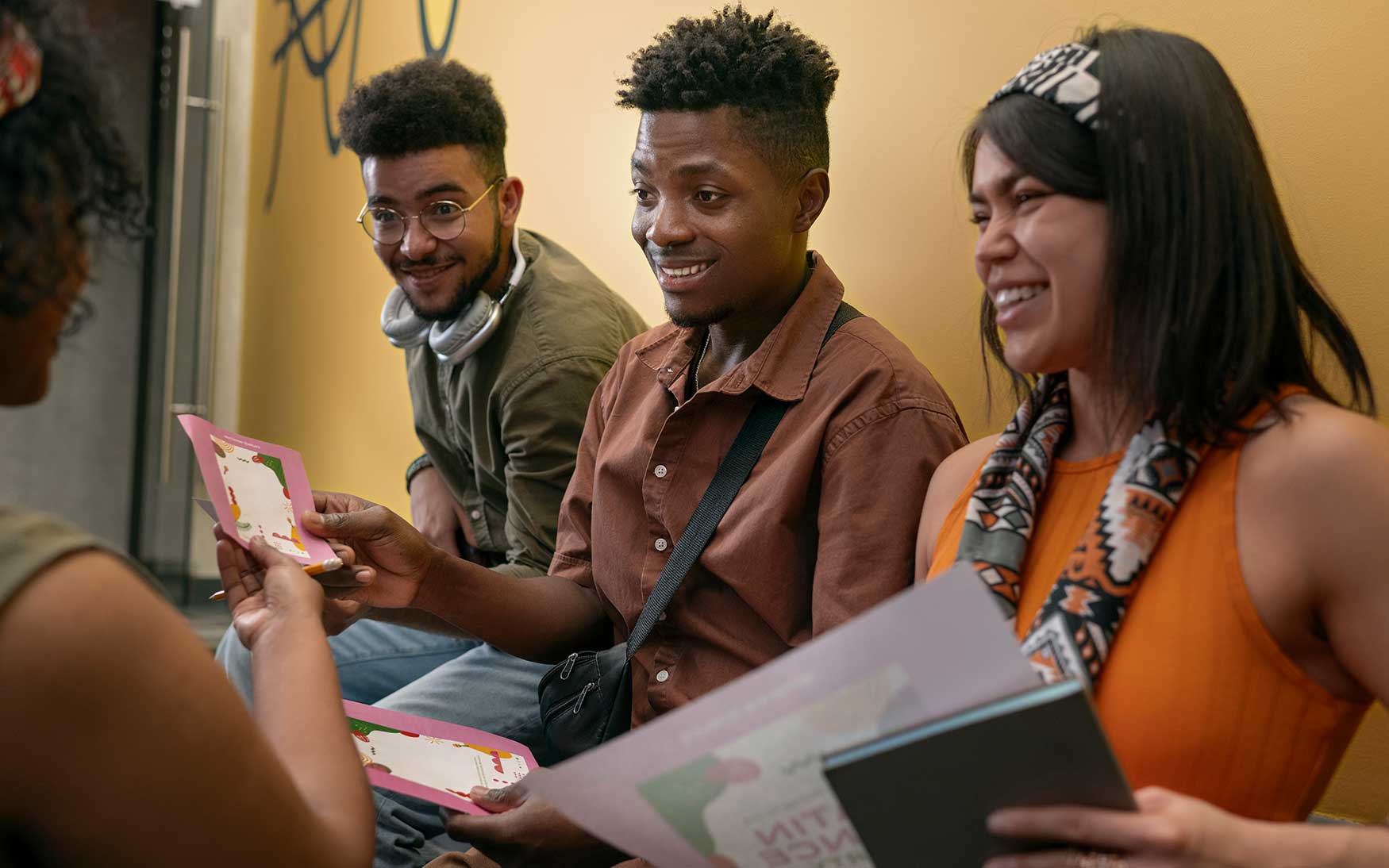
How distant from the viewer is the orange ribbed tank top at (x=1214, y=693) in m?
1.08

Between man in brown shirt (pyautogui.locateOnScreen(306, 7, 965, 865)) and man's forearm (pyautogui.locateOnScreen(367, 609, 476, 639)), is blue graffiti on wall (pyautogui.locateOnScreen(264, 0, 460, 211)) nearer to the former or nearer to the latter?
man in brown shirt (pyautogui.locateOnScreen(306, 7, 965, 865))

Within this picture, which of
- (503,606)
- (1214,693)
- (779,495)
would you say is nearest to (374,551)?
(503,606)

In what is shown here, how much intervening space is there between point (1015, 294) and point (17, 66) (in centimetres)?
92

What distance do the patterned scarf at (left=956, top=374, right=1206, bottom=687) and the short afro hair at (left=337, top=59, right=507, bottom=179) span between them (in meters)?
1.76

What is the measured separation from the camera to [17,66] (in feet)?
2.93

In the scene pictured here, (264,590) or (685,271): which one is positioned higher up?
(685,271)

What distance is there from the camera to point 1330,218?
1522mm

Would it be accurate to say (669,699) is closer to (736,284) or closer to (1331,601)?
(736,284)

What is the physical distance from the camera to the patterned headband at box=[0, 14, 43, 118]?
88 cm

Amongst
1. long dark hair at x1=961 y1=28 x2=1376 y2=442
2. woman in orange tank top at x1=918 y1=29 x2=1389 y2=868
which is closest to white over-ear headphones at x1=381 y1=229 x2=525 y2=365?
woman in orange tank top at x1=918 y1=29 x2=1389 y2=868

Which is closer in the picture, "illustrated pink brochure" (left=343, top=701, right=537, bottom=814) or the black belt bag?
"illustrated pink brochure" (left=343, top=701, right=537, bottom=814)

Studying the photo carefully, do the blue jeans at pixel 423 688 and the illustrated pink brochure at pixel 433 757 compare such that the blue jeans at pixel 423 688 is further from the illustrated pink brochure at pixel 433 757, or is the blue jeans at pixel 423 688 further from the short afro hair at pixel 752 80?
the short afro hair at pixel 752 80

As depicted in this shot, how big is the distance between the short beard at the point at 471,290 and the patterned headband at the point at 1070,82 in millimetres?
1577

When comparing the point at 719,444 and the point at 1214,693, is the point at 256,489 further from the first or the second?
the point at 1214,693
